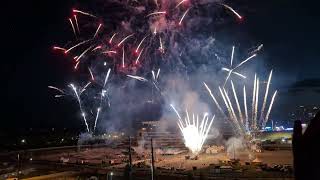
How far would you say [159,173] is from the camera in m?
56.9

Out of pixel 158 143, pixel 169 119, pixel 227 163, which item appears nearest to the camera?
pixel 227 163

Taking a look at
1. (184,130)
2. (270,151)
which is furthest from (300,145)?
(270,151)

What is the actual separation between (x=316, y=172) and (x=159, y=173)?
40.3 m

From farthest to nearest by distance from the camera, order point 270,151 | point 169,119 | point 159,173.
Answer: point 169,119 → point 270,151 → point 159,173

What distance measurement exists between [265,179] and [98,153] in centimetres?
4979

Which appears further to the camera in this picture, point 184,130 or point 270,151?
point 270,151

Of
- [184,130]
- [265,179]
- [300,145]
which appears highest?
[184,130]

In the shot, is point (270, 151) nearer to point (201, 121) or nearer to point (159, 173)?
point (201, 121)

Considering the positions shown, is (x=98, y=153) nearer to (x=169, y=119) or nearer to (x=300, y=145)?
(x=169, y=119)

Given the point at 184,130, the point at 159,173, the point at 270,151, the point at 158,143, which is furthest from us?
the point at 158,143

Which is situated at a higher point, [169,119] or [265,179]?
[169,119]

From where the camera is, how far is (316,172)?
18.1 meters

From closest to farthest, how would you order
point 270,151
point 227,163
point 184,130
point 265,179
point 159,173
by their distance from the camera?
point 265,179, point 159,173, point 227,163, point 184,130, point 270,151

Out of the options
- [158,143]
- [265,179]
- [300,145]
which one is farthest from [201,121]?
[300,145]
